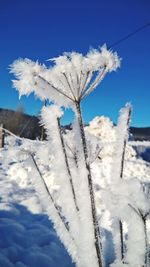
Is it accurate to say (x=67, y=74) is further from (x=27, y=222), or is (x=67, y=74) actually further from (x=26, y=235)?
(x=27, y=222)

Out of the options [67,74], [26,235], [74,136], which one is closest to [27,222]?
[26,235]

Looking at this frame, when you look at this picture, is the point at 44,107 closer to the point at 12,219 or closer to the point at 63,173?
the point at 63,173

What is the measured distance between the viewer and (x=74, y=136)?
1647 mm

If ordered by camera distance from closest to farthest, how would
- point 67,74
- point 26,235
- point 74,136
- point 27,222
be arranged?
1. point 67,74
2. point 74,136
3. point 26,235
4. point 27,222

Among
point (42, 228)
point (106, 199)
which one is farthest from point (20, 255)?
point (106, 199)

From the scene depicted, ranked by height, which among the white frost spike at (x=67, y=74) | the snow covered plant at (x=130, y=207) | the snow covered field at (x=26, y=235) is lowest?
the snow covered field at (x=26, y=235)

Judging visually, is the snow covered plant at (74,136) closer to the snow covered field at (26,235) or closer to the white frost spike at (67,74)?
the white frost spike at (67,74)

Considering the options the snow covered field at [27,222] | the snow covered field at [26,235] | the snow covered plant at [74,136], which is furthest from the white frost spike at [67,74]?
the snow covered field at [26,235]

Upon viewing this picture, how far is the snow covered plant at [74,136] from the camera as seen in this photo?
1.32m

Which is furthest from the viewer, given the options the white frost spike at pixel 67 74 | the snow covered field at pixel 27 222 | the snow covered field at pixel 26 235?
the snow covered field at pixel 26 235

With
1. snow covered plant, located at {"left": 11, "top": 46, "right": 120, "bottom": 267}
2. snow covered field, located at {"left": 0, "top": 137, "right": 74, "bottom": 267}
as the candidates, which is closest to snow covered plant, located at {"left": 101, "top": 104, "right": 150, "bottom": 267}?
snow covered plant, located at {"left": 11, "top": 46, "right": 120, "bottom": 267}

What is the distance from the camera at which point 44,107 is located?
1510 millimetres

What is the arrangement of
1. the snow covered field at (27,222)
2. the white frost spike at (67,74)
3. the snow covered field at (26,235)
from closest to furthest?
A: the white frost spike at (67,74), the snow covered field at (27,222), the snow covered field at (26,235)

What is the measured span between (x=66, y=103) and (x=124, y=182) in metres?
0.47
